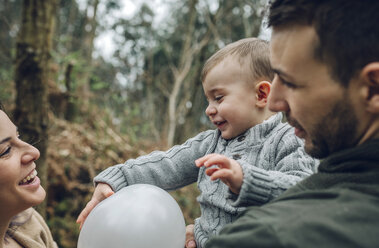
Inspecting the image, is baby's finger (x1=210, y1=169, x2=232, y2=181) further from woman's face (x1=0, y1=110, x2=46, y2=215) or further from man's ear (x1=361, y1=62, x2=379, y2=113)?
woman's face (x1=0, y1=110, x2=46, y2=215)

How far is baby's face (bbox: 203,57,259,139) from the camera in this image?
205 centimetres

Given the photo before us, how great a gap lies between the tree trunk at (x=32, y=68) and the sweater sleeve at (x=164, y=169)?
1.49 metres

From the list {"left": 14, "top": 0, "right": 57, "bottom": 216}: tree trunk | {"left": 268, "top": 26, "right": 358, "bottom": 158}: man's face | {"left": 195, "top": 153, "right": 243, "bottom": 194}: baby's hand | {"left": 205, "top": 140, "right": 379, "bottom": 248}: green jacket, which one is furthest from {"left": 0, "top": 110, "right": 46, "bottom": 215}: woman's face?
{"left": 268, "top": 26, "right": 358, "bottom": 158}: man's face

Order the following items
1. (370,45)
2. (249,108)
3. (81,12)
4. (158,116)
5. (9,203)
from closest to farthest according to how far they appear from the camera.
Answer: (370,45)
(9,203)
(249,108)
(81,12)
(158,116)

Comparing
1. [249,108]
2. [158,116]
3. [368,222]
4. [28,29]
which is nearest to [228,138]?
[249,108]

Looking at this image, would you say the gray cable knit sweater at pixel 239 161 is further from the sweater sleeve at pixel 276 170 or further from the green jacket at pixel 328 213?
the green jacket at pixel 328 213

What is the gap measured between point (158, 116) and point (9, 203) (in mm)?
18204

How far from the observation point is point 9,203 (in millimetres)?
1867

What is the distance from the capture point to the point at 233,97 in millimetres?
2061

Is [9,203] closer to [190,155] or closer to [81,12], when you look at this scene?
[190,155]

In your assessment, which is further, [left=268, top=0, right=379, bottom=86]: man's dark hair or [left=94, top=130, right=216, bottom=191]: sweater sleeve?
[left=94, top=130, right=216, bottom=191]: sweater sleeve

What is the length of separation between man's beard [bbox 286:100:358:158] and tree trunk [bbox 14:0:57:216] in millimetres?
2711

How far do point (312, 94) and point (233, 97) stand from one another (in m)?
0.86

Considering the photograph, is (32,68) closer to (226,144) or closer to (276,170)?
(226,144)
